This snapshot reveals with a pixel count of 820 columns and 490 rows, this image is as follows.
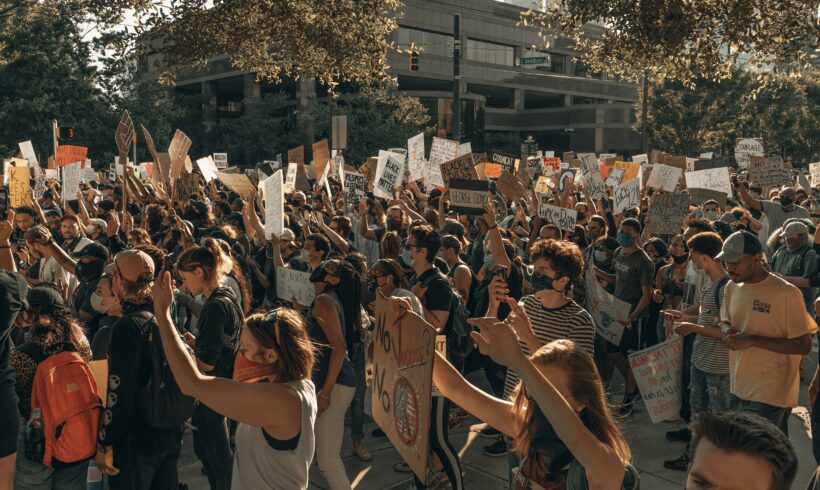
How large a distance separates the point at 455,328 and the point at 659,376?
5.20ft

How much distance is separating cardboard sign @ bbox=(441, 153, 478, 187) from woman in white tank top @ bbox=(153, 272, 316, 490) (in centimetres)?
888

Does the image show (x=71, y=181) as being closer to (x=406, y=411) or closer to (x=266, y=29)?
(x=266, y=29)

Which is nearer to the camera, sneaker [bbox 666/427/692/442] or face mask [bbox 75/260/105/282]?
face mask [bbox 75/260/105/282]

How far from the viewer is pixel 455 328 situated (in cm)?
583

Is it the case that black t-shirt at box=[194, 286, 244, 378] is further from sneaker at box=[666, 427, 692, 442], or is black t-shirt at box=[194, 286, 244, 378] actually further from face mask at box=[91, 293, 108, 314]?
sneaker at box=[666, 427, 692, 442]

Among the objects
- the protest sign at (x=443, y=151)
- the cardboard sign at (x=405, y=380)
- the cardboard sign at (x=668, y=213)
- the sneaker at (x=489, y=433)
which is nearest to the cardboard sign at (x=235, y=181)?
the protest sign at (x=443, y=151)

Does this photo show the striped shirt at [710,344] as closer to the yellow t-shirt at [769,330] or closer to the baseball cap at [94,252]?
the yellow t-shirt at [769,330]

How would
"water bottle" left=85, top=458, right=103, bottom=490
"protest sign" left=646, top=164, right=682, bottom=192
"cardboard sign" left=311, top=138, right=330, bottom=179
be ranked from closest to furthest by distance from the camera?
"water bottle" left=85, top=458, right=103, bottom=490
"protest sign" left=646, top=164, right=682, bottom=192
"cardboard sign" left=311, top=138, right=330, bottom=179

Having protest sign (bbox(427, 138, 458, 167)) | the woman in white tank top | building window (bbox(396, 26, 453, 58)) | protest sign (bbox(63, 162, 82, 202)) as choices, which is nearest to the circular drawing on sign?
the woman in white tank top

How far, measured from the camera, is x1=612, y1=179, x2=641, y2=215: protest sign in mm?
12945

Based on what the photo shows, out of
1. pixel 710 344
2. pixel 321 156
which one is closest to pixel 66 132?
pixel 321 156

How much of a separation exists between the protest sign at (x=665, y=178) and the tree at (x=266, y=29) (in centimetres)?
619

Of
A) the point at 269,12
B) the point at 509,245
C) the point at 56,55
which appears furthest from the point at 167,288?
the point at 56,55

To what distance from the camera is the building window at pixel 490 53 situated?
238 feet
